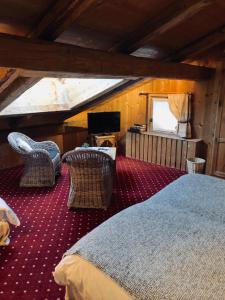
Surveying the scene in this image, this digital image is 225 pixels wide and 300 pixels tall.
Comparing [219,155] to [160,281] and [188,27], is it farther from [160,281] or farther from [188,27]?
[160,281]

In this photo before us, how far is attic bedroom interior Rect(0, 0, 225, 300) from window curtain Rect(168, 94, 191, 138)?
0.07 ft

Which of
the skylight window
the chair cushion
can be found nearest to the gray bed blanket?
the chair cushion

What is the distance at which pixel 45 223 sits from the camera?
300 cm

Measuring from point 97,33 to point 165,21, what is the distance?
27.1 inches

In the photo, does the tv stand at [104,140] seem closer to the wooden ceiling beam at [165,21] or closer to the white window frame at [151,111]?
the white window frame at [151,111]

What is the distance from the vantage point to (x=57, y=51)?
205 cm

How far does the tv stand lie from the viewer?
18.1 feet

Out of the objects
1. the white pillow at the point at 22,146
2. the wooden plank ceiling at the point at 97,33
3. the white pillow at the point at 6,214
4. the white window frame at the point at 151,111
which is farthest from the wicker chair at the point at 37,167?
the white window frame at the point at 151,111

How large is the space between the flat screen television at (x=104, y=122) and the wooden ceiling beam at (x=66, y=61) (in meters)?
2.24

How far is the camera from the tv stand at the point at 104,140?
5512 mm

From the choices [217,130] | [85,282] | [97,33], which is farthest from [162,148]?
[85,282]

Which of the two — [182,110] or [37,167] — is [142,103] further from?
[37,167]

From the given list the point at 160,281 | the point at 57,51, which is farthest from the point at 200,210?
the point at 57,51

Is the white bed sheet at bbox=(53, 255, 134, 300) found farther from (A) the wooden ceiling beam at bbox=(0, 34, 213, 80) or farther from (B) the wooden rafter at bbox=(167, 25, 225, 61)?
(B) the wooden rafter at bbox=(167, 25, 225, 61)
